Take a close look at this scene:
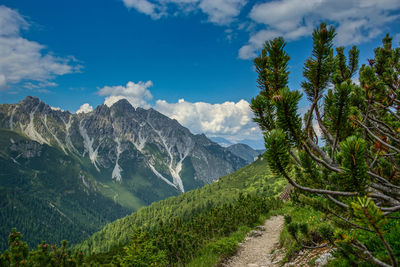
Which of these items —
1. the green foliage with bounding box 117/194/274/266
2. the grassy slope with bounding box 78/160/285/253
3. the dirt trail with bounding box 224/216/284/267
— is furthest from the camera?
the grassy slope with bounding box 78/160/285/253

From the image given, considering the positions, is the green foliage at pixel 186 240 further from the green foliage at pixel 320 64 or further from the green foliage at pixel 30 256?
the green foliage at pixel 320 64

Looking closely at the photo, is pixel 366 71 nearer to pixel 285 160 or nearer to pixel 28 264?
pixel 285 160

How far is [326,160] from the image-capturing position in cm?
311

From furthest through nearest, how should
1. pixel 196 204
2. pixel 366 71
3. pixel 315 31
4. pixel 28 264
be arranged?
pixel 196 204 → pixel 28 264 → pixel 366 71 → pixel 315 31

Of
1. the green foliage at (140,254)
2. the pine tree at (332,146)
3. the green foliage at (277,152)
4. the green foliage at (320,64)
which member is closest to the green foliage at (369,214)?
the pine tree at (332,146)

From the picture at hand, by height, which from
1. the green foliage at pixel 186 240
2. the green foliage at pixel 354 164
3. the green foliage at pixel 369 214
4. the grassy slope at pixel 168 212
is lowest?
the grassy slope at pixel 168 212

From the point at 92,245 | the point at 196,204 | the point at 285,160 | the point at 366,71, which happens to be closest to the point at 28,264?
the point at 285,160

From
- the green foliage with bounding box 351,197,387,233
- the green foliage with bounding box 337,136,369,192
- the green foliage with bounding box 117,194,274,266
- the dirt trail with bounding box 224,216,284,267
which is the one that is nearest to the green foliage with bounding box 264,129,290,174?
the green foliage with bounding box 337,136,369,192

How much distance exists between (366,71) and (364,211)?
12.9 feet

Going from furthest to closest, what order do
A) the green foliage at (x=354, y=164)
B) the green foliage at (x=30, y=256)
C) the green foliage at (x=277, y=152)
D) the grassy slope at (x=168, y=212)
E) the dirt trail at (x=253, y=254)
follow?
1. the grassy slope at (x=168, y=212)
2. the dirt trail at (x=253, y=254)
3. the green foliage at (x=30, y=256)
4. the green foliage at (x=277, y=152)
5. the green foliage at (x=354, y=164)

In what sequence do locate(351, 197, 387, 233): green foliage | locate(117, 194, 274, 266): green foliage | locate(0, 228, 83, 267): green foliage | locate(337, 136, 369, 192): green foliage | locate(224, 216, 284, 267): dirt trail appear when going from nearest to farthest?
locate(351, 197, 387, 233): green foliage → locate(337, 136, 369, 192): green foliage → locate(0, 228, 83, 267): green foliage → locate(224, 216, 284, 267): dirt trail → locate(117, 194, 274, 266): green foliage

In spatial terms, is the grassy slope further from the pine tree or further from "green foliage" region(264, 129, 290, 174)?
"green foliage" region(264, 129, 290, 174)

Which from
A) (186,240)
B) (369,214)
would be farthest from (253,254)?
(369,214)

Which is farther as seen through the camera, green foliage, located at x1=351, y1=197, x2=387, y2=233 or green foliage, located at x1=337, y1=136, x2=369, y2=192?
green foliage, located at x1=337, y1=136, x2=369, y2=192
